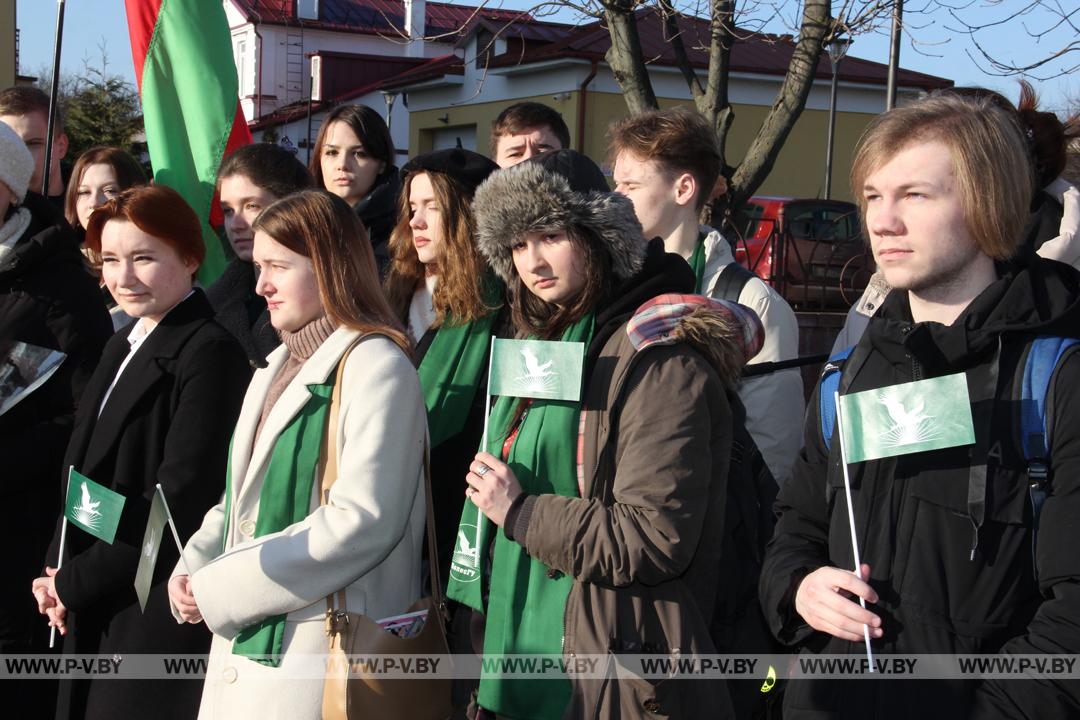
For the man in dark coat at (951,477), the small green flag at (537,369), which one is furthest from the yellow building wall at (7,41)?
the man in dark coat at (951,477)

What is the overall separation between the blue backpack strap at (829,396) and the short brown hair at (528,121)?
2439mm

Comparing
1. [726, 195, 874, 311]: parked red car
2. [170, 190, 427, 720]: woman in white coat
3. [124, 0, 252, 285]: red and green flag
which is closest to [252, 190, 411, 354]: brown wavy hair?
[170, 190, 427, 720]: woman in white coat

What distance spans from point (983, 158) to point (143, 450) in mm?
2450

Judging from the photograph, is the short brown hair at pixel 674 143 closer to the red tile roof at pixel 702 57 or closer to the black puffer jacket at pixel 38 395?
the black puffer jacket at pixel 38 395

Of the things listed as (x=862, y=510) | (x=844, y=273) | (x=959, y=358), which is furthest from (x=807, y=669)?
(x=844, y=273)

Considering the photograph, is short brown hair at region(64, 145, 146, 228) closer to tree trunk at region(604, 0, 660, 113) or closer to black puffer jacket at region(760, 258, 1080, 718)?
black puffer jacket at region(760, 258, 1080, 718)

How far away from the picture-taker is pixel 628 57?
9.66 meters

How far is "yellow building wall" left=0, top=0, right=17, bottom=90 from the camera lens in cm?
1850

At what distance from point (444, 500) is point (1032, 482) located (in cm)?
191

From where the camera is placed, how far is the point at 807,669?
88.8 inches

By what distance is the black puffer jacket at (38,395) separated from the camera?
3.92 m

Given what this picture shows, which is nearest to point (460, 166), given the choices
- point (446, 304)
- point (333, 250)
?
point (446, 304)

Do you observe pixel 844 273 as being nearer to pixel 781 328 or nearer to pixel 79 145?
pixel 781 328

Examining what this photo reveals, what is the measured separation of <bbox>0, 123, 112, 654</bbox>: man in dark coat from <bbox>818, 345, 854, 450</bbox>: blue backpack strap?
2705 mm
